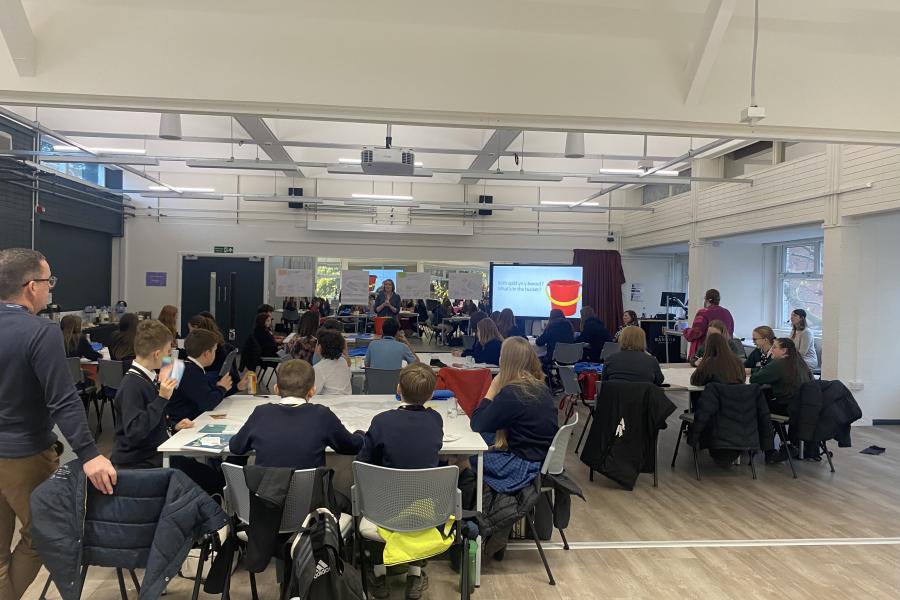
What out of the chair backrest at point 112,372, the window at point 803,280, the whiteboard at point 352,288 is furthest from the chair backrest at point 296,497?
the window at point 803,280

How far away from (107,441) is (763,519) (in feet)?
17.7

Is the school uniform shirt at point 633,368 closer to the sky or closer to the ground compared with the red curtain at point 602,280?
closer to the ground

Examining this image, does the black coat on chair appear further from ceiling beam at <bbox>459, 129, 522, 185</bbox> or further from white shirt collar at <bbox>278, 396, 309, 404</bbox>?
ceiling beam at <bbox>459, 129, 522, 185</bbox>

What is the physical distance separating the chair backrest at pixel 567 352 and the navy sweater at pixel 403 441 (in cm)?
457

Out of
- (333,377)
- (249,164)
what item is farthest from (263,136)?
(333,377)

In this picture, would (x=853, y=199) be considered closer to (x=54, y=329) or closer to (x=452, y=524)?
(x=452, y=524)

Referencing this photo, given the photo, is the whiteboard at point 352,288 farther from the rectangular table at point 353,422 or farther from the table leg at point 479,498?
the table leg at point 479,498

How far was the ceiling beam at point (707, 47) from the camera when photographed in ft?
10.4

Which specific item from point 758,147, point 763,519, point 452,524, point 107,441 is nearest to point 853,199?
point 758,147

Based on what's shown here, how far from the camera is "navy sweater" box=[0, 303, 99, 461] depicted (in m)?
2.04

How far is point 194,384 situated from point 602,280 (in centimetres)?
1031

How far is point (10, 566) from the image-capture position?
89.3 inches

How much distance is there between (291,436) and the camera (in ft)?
8.18

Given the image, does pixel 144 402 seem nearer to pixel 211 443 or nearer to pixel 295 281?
pixel 211 443
